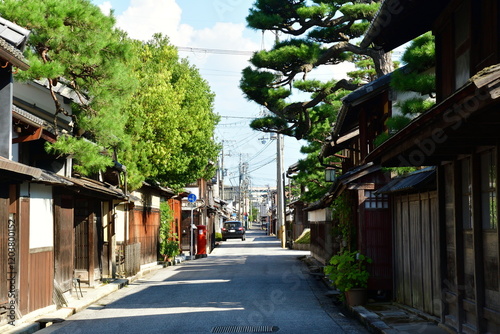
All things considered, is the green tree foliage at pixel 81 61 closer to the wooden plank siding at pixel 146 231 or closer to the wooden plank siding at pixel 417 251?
the wooden plank siding at pixel 417 251

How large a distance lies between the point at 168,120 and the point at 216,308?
1358cm

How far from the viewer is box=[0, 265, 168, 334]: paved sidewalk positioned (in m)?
12.9

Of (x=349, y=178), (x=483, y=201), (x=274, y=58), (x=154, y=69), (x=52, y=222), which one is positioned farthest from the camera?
(x=154, y=69)

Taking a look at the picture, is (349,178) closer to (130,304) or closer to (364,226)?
(364,226)

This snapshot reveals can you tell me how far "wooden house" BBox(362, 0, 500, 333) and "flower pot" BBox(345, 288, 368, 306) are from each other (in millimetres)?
3599

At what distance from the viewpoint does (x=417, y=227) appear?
1443 cm

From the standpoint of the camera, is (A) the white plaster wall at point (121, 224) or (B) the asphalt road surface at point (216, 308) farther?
(A) the white plaster wall at point (121, 224)

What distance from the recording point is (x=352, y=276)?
54.3 ft

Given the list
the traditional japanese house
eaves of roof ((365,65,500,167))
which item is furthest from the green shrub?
eaves of roof ((365,65,500,167))

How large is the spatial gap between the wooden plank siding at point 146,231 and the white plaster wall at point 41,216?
11.9m

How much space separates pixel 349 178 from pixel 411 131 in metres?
9.12

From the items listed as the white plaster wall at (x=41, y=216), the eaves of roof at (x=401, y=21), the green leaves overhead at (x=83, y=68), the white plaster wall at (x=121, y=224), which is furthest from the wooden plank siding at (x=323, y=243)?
the eaves of roof at (x=401, y=21)

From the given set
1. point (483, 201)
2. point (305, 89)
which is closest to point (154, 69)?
point (305, 89)

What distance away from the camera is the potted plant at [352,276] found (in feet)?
53.6
